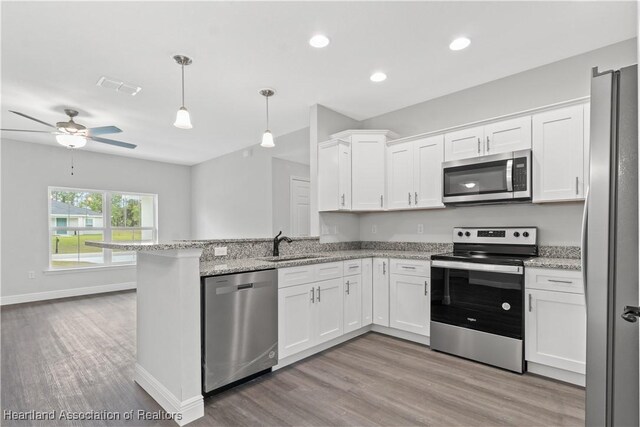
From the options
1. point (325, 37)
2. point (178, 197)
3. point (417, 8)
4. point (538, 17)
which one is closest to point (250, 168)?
point (178, 197)

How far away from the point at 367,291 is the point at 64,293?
561 centimetres

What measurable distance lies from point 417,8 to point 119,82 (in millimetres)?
2996

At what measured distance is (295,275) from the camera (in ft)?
9.00

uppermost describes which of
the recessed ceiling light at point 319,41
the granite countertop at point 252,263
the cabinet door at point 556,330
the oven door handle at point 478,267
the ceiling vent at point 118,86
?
the recessed ceiling light at point 319,41

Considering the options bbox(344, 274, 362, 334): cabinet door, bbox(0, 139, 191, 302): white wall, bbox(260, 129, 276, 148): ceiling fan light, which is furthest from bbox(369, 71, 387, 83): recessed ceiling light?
bbox(0, 139, 191, 302): white wall

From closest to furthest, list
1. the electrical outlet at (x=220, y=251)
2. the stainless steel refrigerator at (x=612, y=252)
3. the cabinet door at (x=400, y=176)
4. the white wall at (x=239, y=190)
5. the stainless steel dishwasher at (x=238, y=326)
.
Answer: the stainless steel refrigerator at (x=612, y=252) < the stainless steel dishwasher at (x=238, y=326) < the electrical outlet at (x=220, y=251) < the cabinet door at (x=400, y=176) < the white wall at (x=239, y=190)

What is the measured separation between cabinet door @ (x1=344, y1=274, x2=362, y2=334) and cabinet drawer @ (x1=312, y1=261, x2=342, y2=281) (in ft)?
0.50

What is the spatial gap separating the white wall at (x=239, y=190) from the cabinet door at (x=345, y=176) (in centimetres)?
146

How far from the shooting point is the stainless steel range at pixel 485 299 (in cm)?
258

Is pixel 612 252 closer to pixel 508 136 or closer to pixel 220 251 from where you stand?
pixel 508 136

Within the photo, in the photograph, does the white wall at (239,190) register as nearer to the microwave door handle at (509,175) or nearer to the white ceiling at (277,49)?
the white ceiling at (277,49)

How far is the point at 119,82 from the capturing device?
10.9 feet

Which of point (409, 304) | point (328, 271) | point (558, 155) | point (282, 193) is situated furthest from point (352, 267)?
point (282, 193)

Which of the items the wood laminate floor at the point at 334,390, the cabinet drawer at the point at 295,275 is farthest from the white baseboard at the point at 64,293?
the cabinet drawer at the point at 295,275
